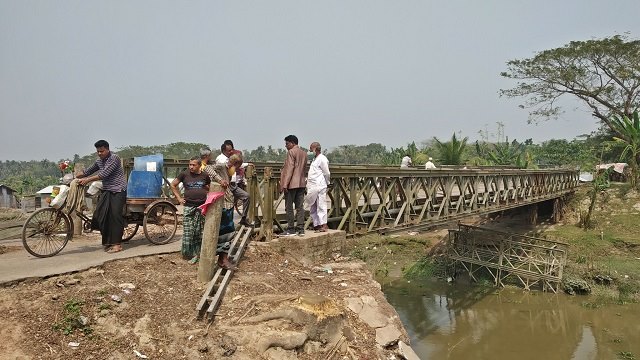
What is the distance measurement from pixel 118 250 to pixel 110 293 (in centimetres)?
162

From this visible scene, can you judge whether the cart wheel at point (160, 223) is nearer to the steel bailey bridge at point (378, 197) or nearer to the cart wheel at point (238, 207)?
the steel bailey bridge at point (378, 197)

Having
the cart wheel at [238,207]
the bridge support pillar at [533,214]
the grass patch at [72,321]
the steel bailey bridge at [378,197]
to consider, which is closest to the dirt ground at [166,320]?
the grass patch at [72,321]

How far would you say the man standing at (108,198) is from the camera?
6.12m

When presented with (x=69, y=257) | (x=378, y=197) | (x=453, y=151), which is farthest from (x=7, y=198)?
(x=69, y=257)

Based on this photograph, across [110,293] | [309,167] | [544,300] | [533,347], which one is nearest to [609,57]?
[544,300]

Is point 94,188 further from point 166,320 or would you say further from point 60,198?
point 166,320

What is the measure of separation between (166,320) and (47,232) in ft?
8.95

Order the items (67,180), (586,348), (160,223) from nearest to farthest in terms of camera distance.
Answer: (67,180), (160,223), (586,348)

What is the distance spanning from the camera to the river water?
11484 millimetres

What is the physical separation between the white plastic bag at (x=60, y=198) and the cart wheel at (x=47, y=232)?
71mm

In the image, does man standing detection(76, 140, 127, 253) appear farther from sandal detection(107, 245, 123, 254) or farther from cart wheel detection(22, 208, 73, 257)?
cart wheel detection(22, 208, 73, 257)

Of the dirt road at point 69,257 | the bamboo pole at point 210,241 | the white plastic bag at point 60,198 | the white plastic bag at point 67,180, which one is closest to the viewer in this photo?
the dirt road at point 69,257

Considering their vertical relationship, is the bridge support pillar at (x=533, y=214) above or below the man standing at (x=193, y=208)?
below

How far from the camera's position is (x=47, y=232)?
5.85m
